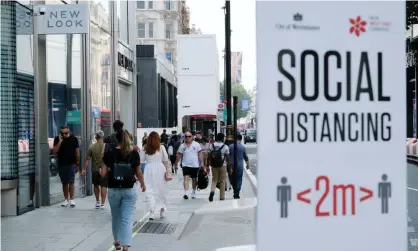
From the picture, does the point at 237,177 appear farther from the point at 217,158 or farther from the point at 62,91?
the point at 62,91

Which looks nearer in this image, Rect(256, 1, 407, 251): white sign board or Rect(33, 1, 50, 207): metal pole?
Rect(256, 1, 407, 251): white sign board

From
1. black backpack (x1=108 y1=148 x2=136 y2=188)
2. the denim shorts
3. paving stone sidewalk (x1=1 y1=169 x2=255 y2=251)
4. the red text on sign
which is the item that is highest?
the red text on sign

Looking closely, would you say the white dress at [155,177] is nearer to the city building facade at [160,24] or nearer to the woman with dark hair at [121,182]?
the woman with dark hair at [121,182]

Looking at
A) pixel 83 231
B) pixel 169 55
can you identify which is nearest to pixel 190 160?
pixel 83 231

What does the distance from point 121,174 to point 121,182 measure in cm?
10

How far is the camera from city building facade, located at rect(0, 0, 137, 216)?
1138 centimetres

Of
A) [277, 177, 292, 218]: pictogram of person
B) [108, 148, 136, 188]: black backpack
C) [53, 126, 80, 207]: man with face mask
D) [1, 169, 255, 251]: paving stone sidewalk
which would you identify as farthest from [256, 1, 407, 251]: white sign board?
[53, 126, 80, 207]: man with face mask

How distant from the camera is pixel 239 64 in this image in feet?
108

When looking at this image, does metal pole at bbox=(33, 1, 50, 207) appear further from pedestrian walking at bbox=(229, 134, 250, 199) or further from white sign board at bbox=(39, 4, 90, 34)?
pedestrian walking at bbox=(229, 134, 250, 199)

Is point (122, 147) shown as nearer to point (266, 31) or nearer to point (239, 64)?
point (266, 31)

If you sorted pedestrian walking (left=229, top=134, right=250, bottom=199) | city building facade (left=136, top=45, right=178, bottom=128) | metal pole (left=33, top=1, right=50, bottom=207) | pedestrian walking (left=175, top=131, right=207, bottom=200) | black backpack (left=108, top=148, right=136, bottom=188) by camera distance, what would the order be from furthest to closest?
city building facade (left=136, top=45, right=178, bottom=128) → pedestrian walking (left=175, top=131, right=207, bottom=200) → pedestrian walking (left=229, top=134, right=250, bottom=199) → metal pole (left=33, top=1, right=50, bottom=207) → black backpack (left=108, top=148, right=136, bottom=188)

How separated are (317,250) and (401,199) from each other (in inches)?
19.5

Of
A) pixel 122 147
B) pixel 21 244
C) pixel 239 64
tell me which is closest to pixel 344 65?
pixel 122 147

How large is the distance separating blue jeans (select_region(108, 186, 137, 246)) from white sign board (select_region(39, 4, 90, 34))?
599cm
